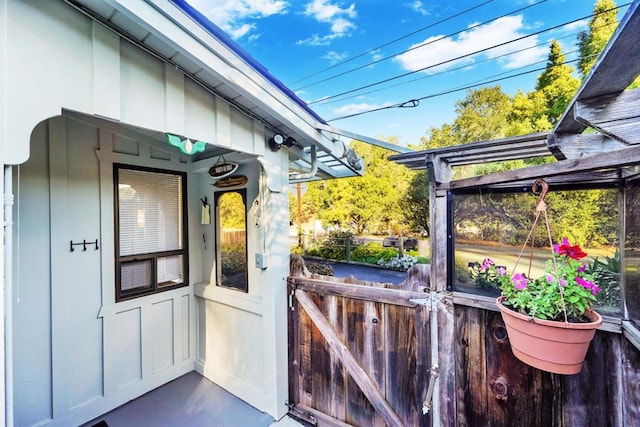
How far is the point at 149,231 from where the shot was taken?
9.61 ft

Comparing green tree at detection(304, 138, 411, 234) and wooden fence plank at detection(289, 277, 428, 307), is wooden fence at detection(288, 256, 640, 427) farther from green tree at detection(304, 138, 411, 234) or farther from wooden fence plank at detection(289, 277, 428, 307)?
green tree at detection(304, 138, 411, 234)

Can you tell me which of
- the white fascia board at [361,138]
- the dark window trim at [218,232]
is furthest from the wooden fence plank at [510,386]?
the dark window trim at [218,232]

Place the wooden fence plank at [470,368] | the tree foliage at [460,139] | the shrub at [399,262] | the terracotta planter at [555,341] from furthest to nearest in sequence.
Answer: the tree foliage at [460,139]
the shrub at [399,262]
the wooden fence plank at [470,368]
the terracotta planter at [555,341]

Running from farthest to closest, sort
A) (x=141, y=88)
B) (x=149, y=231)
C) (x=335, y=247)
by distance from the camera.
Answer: (x=335, y=247) → (x=149, y=231) → (x=141, y=88)

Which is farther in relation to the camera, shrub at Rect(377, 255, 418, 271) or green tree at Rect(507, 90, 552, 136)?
green tree at Rect(507, 90, 552, 136)

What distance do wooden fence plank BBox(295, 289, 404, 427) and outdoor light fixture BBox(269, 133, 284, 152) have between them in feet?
4.35

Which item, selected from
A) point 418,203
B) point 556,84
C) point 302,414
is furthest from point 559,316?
point 556,84

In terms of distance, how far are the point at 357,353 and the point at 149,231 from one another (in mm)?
2427

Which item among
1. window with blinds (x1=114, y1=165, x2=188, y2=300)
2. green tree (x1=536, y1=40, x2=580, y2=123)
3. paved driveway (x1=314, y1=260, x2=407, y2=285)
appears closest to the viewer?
window with blinds (x1=114, y1=165, x2=188, y2=300)

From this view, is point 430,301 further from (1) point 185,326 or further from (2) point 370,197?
(2) point 370,197

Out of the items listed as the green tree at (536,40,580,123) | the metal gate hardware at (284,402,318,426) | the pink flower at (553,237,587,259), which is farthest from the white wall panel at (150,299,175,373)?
the green tree at (536,40,580,123)

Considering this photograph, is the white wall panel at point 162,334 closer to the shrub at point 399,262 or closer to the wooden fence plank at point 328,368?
the wooden fence plank at point 328,368

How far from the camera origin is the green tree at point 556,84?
784cm

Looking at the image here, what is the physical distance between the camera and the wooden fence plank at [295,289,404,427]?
207cm
